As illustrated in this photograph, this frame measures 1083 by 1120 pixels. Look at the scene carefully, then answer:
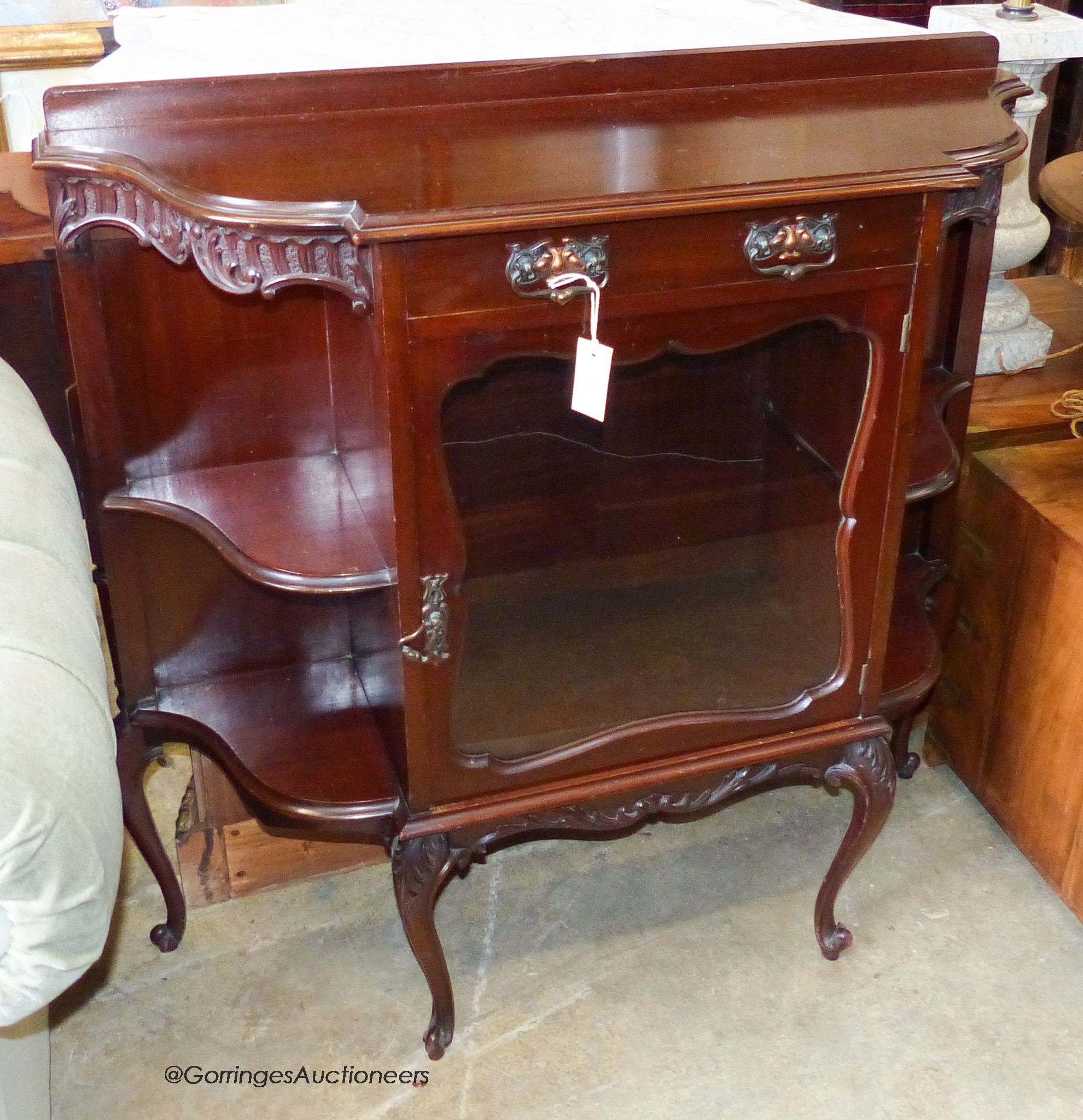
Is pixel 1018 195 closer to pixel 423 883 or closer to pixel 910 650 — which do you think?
pixel 910 650

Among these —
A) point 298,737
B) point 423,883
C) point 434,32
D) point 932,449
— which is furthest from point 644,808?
point 434,32

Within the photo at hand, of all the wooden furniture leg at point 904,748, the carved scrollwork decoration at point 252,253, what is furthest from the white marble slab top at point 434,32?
the wooden furniture leg at point 904,748

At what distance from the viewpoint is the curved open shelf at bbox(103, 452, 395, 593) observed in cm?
101

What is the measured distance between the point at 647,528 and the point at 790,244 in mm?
298

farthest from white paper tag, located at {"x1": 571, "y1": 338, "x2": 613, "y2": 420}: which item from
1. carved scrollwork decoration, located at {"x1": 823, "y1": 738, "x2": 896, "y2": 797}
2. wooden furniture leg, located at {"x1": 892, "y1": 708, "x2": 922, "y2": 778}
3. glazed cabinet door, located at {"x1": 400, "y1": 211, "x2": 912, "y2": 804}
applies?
wooden furniture leg, located at {"x1": 892, "y1": 708, "x2": 922, "y2": 778}

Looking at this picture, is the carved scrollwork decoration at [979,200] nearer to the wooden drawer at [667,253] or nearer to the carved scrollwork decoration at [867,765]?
the wooden drawer at [667,253]

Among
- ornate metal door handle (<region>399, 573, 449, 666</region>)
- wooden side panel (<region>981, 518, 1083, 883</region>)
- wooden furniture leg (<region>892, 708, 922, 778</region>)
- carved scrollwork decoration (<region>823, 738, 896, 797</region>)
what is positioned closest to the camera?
ornate metal door handle (<region>399, 573, 449, 666</region>)

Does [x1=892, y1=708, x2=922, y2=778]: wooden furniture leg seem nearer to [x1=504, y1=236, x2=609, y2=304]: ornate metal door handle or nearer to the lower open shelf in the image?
the lower open shelf

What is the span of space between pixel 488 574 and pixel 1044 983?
722 millimetres

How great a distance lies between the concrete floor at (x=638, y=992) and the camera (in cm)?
117

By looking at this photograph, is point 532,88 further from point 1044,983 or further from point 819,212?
point 1044,983

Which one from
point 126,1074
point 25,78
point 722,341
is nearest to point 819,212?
point 722,341

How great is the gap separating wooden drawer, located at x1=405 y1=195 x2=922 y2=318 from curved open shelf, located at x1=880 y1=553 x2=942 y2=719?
444 millimetres

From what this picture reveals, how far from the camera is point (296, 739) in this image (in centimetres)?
118
